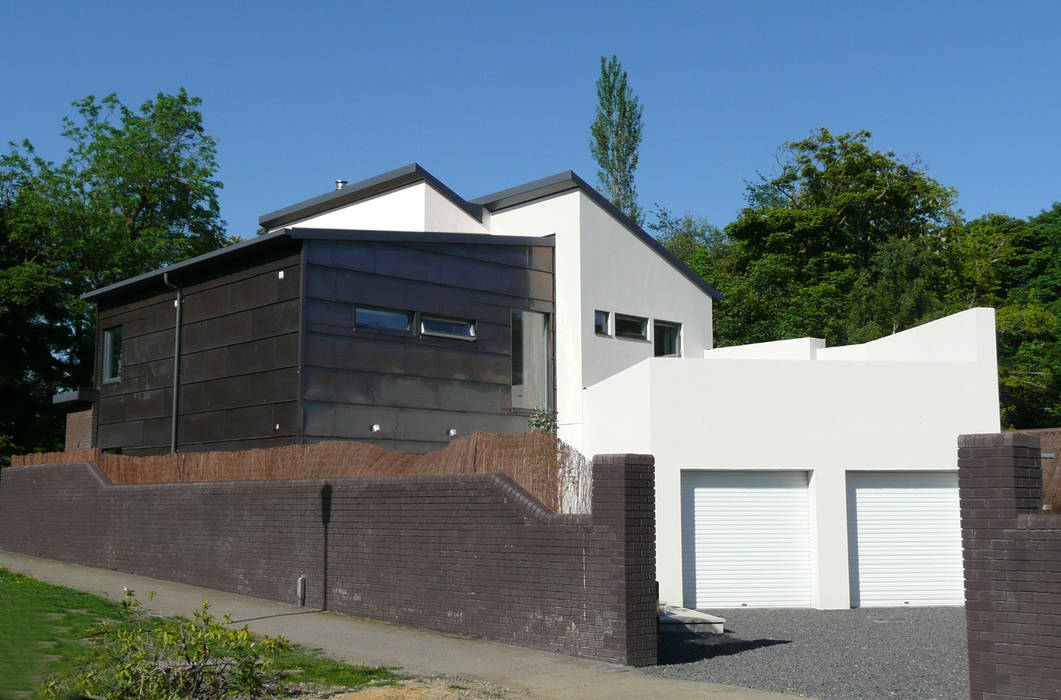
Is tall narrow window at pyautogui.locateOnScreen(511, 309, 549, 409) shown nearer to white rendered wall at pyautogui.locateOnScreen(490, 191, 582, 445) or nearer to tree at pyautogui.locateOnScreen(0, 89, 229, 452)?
white rendered wall at pyautogui.locateOnScreen(490, 191, 582, 445)

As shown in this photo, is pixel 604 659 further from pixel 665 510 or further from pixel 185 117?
pixel 185 117

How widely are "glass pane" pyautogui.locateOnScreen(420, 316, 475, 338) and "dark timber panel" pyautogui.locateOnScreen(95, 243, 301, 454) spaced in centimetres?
283

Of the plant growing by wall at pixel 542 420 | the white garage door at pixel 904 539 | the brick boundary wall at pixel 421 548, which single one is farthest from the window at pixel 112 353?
the white garage door at pixel 904 539

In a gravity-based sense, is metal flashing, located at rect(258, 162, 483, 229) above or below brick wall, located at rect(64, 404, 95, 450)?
above

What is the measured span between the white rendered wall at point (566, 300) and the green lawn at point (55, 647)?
35.4ft

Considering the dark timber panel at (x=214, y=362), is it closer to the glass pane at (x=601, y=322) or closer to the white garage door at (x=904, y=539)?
the glass pane at (x=601, y=322)

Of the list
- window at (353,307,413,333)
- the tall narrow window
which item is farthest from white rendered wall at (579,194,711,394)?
window at (353,307,413,333)

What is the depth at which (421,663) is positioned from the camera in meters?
10.6

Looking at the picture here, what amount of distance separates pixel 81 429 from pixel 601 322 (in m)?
13.8

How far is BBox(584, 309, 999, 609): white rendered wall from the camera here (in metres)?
17.0

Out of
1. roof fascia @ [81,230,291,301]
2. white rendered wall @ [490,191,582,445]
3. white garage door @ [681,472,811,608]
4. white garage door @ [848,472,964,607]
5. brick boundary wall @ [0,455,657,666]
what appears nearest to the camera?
brick boundary wall @ [0,455,657,666]

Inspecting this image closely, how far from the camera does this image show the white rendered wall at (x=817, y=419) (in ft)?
55.8

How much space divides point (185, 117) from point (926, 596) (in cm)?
3393

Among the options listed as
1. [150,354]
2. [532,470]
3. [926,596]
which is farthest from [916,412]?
[150,354]
